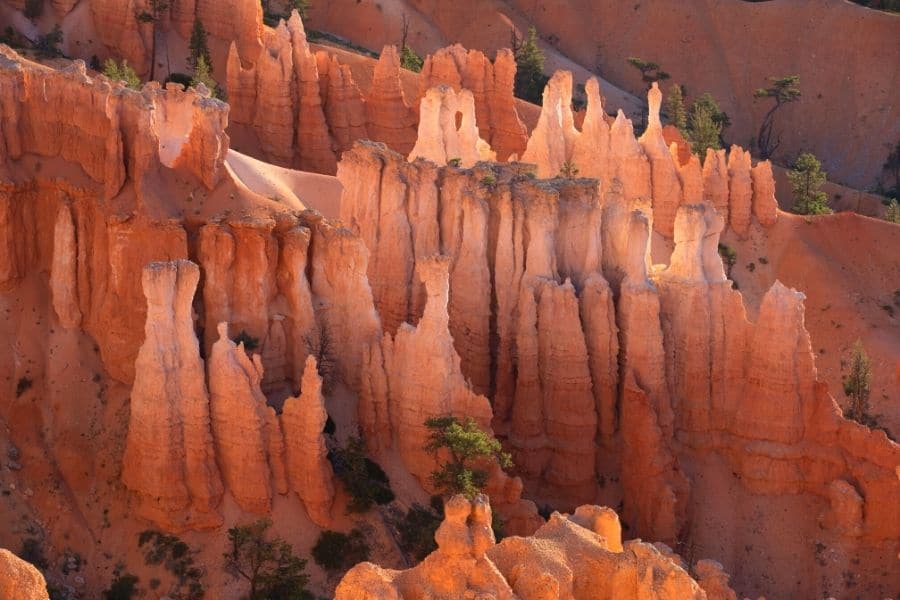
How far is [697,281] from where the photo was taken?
4859 cm

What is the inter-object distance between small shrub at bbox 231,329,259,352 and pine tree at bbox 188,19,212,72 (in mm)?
34368

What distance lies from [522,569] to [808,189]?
50270 millimetres

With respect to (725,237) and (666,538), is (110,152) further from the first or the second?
(725,237)

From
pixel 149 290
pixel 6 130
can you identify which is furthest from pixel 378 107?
pixel 149 290

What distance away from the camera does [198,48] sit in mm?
76375

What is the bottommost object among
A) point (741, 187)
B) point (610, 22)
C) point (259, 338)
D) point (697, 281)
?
point (259, 338)

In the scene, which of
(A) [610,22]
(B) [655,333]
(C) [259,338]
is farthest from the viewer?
(A) [610,22]

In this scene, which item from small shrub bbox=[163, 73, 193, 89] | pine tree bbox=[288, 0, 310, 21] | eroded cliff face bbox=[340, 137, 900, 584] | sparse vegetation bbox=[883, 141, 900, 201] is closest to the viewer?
eroded cliff face bbox=[340, 137, 900, 584]

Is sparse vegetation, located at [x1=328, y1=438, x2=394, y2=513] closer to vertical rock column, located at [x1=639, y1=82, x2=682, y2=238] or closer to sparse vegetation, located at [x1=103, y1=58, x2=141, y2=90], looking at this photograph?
vertical rock column, located at [x1=639, y1=82, x2=682, y2=238]

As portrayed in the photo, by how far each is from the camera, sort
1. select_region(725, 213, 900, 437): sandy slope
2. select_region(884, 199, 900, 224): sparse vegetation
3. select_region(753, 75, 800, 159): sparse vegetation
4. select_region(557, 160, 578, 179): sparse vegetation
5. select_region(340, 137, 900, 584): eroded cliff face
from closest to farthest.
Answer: select_region(340, 137, 900, 584): eroded cliff face < select_region(557, 160, 578, 179): sparse vegetation < select_region(725, 213, 900, 437): sandy slope < select_region(884, 199, 900, 224): sparse vegetation < select_region(753, 75, 800, 159): sparse vegetation

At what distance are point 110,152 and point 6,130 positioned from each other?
11.0 feet

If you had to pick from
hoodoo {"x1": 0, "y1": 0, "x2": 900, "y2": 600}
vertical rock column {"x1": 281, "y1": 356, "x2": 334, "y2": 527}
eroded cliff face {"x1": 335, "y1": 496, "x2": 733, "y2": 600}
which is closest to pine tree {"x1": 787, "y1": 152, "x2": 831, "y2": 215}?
hoodoo {"x1": 0, "y1": 0, "x2": 900, "y2": 600}

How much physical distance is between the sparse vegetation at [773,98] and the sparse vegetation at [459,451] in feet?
186

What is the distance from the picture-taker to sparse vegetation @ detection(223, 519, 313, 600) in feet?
129
